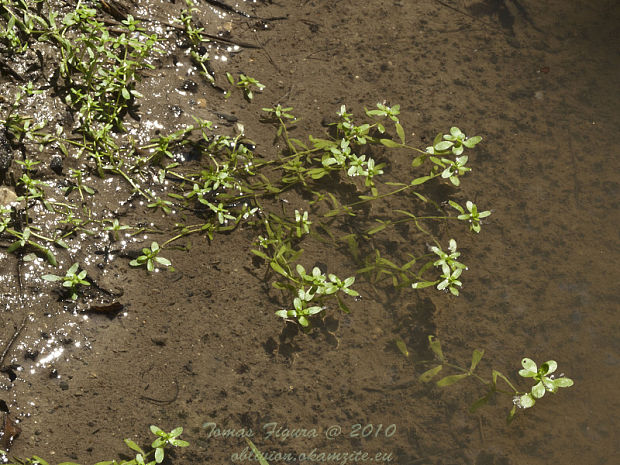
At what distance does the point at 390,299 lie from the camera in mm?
2475

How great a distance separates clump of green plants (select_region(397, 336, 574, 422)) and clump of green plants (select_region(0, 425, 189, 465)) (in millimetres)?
1042

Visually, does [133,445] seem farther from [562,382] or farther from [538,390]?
[562,382]

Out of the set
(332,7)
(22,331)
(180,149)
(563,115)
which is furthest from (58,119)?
(563,115)

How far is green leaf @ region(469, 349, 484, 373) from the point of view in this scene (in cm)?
236

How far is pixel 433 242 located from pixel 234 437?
4.33ft

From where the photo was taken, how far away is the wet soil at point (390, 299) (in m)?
2.17

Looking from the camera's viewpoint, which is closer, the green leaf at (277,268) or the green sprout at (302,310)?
the green sprout at (302,310)

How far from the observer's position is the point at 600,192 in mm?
2721

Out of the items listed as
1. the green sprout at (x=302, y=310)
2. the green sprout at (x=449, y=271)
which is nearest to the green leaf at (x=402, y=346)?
the green sprout at (x=449, y=271)

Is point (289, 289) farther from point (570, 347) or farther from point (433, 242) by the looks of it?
point (570, 347)

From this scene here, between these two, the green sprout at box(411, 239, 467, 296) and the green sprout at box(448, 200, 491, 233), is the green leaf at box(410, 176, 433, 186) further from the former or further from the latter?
the green sprout at box(411, 239, 467, 296)

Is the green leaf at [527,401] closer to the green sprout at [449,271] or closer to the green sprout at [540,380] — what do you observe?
the green sprout at [540,380]

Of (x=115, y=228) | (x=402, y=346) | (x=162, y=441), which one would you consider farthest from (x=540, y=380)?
(x=115, y=228)

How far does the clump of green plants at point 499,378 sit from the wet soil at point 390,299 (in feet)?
0.12
